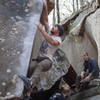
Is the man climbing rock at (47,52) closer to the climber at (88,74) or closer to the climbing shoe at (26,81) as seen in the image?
the climbing shoe at (26,81)

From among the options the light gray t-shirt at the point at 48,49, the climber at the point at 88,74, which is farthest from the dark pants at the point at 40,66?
the climber at the point at 88,74

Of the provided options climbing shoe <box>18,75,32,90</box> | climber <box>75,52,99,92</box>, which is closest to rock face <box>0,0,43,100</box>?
climbing shoe <box>18,75,32,90</box>

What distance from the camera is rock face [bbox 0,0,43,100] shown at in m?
4.04

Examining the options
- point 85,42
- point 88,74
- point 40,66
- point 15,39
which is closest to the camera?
point 40,66

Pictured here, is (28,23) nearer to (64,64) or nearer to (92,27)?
(64,64)

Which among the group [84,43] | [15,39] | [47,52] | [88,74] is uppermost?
[15,39]

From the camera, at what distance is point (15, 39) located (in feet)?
15.7

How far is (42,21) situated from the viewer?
18.5ft

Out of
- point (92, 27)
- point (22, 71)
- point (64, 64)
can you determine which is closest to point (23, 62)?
point (22, 71)

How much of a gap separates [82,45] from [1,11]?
7.12 m

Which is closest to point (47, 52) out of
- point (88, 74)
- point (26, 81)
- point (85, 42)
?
point (26, 81)

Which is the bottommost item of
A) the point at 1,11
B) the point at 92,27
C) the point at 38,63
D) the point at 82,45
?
the point at 82,45

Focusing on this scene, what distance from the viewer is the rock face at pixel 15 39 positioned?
404 cm

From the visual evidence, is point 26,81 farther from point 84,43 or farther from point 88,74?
point 84,43
